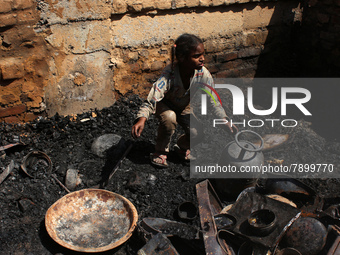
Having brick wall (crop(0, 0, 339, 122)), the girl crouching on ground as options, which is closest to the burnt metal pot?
the girl crouching on ground

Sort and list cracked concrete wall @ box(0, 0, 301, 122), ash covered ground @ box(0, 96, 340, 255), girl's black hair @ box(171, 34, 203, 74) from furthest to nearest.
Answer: cracked concrete wall @ box(0, 0, 301, 122)
girl's black hair @ box(171, 34, 203, 74)
ash covered ground @ box(0, 96, 340, 255)

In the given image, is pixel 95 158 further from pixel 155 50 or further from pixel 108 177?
pixel 155 50

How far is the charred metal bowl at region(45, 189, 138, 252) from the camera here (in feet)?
11.5

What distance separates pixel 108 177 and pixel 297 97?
10.8 ft

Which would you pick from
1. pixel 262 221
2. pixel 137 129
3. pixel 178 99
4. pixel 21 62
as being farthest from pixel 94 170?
pixel 262 221

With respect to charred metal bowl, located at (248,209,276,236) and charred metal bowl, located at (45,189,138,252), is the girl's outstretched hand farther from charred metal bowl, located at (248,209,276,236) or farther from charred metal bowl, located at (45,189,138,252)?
charred metal bowl, located at (248,209,276,236)

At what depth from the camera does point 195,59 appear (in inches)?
151

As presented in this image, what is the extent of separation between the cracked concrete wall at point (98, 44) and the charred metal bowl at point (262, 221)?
9.08 ft

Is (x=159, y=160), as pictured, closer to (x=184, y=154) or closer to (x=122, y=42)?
(x=184, y=154)

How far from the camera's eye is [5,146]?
4418 mm

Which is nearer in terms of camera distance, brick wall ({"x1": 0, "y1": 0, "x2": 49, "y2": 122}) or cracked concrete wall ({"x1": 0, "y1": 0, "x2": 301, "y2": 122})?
brick wall ({"x1": 0, "y1": 0, "x2": 49, "y2": 122})

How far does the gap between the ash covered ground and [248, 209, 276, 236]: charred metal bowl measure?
2.06ft

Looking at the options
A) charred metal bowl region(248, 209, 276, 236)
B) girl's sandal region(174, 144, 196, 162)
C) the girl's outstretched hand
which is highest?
the girl's outstretched hand

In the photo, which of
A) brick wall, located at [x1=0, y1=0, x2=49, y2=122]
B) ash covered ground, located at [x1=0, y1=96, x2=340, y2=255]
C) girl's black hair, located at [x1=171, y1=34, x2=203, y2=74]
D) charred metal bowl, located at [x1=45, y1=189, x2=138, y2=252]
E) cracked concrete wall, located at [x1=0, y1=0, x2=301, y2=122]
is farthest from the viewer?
cracked concrete wall, located at [x1=0, y1=0, x2=301, y2=122]
